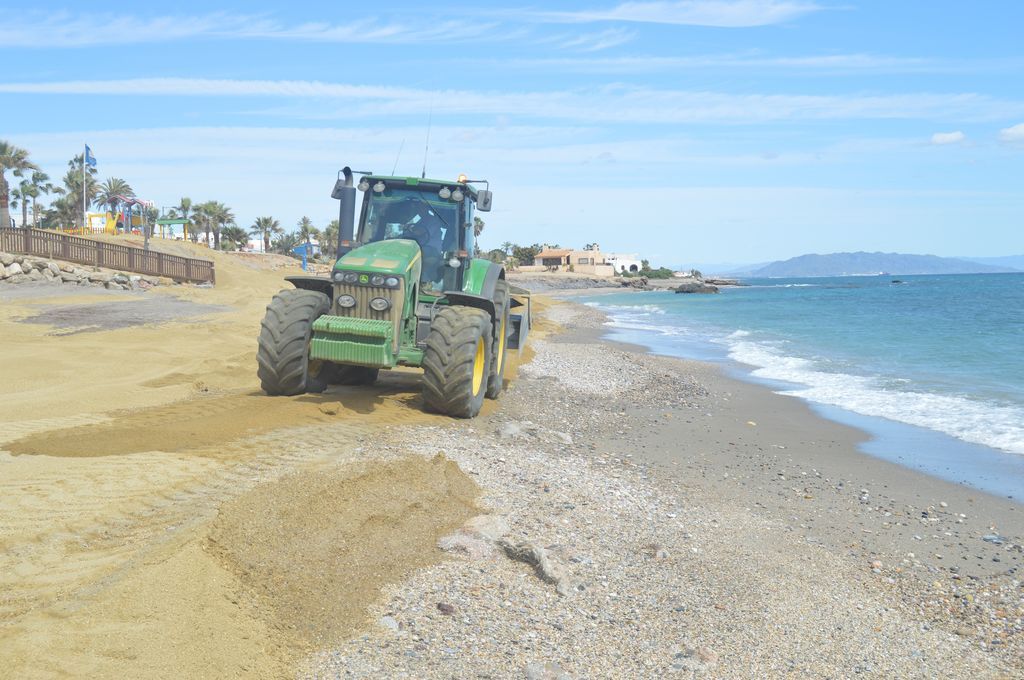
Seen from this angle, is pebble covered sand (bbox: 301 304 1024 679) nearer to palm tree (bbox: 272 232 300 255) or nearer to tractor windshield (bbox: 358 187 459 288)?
tractor windshield (bbox: 358 187 459 288)

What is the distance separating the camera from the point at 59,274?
25.6m

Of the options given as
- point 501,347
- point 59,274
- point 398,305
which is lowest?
point 501,347

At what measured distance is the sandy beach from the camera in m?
4.47

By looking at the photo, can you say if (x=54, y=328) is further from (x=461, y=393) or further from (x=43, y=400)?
(x=461, y=393)

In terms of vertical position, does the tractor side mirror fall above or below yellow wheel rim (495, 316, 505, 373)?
above

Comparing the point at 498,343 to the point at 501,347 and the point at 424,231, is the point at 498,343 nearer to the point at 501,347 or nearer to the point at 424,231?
the point at 501,347

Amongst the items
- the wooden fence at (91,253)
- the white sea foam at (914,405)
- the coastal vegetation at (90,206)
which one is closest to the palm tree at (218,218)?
the coastal vegetation at (90,206)

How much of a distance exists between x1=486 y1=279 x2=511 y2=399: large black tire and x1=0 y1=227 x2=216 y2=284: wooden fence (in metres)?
20.2

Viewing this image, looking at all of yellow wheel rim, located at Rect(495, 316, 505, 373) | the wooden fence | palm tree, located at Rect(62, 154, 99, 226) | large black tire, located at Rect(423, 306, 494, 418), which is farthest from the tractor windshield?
palm tree, located at Rect(62, 154, 99, 226)

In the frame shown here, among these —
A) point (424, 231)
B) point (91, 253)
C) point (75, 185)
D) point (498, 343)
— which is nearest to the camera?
point (424, 231)

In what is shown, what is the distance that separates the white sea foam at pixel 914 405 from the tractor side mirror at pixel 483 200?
7.13 meters

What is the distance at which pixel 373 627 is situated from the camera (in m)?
4.66

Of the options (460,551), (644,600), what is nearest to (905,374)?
(644,600)

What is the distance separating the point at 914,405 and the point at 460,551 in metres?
11.5
